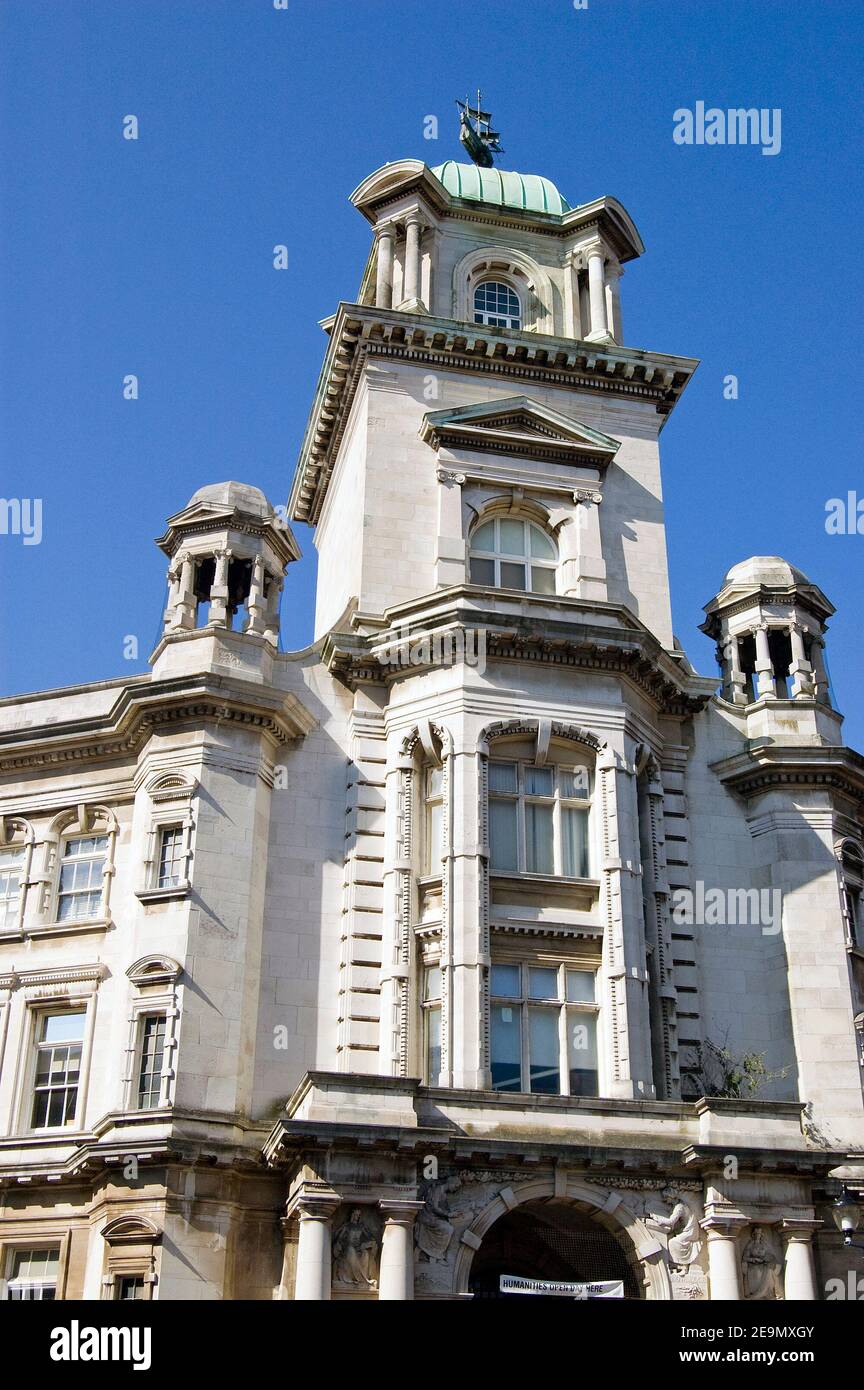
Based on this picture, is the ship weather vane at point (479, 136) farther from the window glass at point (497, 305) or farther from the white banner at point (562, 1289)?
the white banner at point (562, 1289)

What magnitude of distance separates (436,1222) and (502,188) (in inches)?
1223

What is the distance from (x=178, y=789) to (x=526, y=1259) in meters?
12.3

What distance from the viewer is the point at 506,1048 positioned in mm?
33344

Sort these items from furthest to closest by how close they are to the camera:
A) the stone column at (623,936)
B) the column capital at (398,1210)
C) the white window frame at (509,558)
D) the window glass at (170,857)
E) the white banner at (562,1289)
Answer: the white window frame at (509,558) → the window glass at (170,857) → the stone column at (623,936) → the white banner at (562,1289) → the column capital at (398,1210)

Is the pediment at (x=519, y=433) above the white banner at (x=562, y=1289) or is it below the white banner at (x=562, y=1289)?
above

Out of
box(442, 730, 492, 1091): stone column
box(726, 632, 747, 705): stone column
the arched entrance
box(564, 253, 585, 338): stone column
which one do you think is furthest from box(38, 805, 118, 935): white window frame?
box(564, 253, 585, 338): stone column

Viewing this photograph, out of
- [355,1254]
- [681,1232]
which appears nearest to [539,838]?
[681,1232]

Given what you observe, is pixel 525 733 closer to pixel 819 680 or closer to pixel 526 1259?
pixel 819 680

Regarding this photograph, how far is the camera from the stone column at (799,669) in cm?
3997

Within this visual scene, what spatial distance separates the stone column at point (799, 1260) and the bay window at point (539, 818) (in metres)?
8.93

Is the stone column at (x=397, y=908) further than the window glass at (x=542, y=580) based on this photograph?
No

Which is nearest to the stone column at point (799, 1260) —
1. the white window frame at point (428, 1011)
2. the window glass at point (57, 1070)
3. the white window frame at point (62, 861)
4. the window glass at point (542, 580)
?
the white window frame at point (428, 1011)
